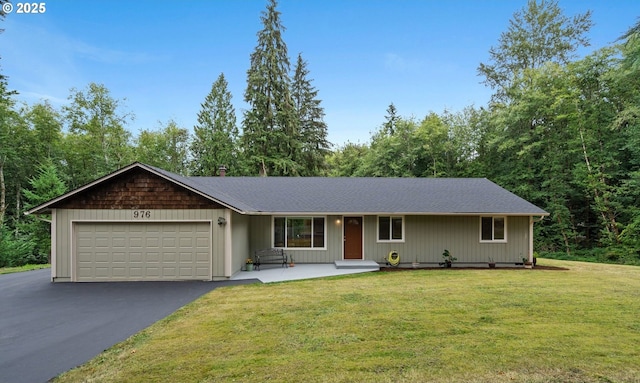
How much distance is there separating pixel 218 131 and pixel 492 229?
2119 centimetres

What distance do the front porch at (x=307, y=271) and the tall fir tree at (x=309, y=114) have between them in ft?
59.5

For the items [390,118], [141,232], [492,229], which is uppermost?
[390,118]

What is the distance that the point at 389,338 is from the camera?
4.71 meters

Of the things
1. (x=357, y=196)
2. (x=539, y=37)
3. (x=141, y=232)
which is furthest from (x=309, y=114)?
(x=141, y=232)

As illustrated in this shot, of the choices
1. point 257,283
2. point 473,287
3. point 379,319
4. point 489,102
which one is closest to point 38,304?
point 257,283

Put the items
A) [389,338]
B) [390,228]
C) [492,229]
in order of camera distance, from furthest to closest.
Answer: [390,228], [492,229], [389,338]

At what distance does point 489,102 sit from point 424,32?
7304mm

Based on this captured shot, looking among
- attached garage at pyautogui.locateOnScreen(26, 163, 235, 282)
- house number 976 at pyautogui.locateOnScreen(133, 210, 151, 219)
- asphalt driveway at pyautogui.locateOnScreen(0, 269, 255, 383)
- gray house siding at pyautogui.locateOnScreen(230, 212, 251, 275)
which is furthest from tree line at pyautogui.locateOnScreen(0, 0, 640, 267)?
gray house siding at pyautogui.locateOnScreen(230, 212, 251, 275)

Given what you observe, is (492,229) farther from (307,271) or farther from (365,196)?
(307,271)

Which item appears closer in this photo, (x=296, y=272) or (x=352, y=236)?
(x=296, y=272)

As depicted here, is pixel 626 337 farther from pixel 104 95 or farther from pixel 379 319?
pixel 104 95

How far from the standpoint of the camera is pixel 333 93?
31406 mm

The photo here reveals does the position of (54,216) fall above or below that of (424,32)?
below

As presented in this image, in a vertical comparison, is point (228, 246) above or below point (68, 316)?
above
